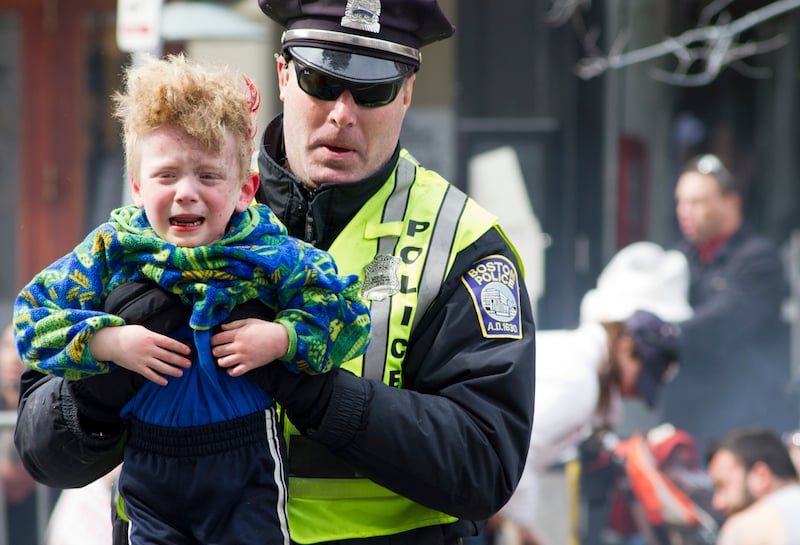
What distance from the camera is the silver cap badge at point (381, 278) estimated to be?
8.23 feet

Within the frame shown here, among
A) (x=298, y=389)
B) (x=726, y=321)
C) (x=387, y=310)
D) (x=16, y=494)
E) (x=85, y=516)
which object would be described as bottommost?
(x=16, y=494)

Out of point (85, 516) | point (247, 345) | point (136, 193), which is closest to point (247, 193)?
point (136, 193)

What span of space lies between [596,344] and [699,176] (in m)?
1.32

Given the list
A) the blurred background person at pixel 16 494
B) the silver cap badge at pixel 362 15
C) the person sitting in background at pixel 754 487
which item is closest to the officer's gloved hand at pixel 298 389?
the silver cap badge at pixel 362 15

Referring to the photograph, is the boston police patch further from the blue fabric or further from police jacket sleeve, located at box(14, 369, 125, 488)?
police jacket sleeve, located at box(14, 369, 125, 488)

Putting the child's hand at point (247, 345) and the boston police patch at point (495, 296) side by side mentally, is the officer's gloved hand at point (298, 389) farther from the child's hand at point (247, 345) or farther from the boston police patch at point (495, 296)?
the boston police patch at point (495, 296)

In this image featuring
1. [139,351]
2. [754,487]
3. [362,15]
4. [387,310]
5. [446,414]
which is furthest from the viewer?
[754,487]

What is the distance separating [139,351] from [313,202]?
0.58m

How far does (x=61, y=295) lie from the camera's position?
2215 millimetres

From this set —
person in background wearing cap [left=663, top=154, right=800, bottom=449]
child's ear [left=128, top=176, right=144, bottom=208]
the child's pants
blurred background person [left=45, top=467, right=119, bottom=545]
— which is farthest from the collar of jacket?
person in background wearing cap [left=663, top=154, right=800, bottom=449]

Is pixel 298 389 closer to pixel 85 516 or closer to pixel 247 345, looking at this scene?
pixel 247 345

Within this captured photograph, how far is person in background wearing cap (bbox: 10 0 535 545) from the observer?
7.64 feet

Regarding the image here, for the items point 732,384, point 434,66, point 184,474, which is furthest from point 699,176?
point 184,474

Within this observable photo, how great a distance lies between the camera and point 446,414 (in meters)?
2.38
